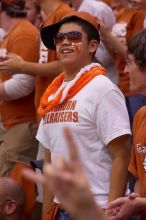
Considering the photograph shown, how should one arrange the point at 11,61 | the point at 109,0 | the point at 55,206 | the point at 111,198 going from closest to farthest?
the point at 111,198 → the point at 55,206 → the point at 11,61 → the point at 109,0

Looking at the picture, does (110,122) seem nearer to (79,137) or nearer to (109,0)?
(79,137)

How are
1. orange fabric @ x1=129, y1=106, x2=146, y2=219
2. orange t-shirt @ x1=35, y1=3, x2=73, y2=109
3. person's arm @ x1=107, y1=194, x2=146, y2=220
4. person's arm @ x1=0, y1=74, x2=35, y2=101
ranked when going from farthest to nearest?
person's arm @ x1=0, y1=74, x2=35, y2=101
orange t-shirt @ x1=35, y1=3, x2=73, y2=109
orange fabric @ x1=129, y1=106, x2=146, y2=219
person's arm @ x1=107, y1=194, x2=146, y2=220

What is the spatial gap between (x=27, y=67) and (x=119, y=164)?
4.72 feet

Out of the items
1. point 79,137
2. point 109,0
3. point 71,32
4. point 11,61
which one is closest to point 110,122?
point 79,137

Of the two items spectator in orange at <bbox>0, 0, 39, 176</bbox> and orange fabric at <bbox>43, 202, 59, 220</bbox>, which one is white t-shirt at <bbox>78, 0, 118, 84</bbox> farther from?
orange fabric at <bbox>43, 202, 59, 220</bbox>

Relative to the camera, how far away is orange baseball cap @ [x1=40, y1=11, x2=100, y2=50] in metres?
3.06

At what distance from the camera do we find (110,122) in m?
2.78


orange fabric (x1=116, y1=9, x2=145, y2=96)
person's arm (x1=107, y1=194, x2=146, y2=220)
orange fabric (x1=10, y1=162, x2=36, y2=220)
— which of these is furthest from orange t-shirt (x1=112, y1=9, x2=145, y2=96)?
person's arm (x1=107, y1=194, x2=146, y2=220)

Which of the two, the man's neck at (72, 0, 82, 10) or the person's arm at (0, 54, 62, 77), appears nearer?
the person's arm at (0, 54, 62, 77)

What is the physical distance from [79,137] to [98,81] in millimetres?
273

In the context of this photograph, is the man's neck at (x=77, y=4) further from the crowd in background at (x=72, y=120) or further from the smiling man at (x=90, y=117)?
the smiling man at (x=90, y=117)

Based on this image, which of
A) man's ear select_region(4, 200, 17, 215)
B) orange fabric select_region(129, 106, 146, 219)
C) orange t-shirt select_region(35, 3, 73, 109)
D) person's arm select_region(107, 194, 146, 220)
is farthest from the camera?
orange t-shirt select_region(35, 3, 73, 109)

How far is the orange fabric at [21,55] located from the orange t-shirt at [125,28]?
2.10 ft

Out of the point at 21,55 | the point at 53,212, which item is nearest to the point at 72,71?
the point at 53,212
